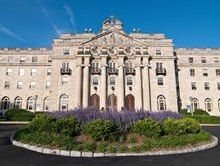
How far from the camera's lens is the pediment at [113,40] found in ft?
181

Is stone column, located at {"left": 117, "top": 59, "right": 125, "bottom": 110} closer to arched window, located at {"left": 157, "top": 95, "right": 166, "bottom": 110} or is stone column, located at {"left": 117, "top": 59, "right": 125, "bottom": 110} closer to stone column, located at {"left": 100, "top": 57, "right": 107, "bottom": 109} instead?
stone column, located at {"left": 100, "top": 57, "right": 107, "bottom": 109}

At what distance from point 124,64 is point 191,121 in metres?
36.1

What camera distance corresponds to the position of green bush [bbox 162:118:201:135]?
1792 cm

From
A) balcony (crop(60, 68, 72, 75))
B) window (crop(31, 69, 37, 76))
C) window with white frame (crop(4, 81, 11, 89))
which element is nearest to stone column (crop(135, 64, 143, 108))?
balcony (crop(60, 68, 72, 75))

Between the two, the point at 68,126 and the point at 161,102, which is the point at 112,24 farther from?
the point at 68,126

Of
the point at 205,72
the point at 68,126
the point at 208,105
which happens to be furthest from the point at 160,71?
the point at 68,126

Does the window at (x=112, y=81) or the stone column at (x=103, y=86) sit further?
the window at (x=112, y=81)

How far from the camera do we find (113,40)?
184 ft

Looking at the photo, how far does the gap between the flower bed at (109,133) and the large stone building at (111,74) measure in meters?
32.3

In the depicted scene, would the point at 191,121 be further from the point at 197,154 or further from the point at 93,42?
the point at 93,42

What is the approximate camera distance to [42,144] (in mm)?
15031

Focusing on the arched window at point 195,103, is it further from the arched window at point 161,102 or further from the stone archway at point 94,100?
the stone archway at point 94,100

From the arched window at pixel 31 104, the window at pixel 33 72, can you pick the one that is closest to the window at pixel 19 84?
the window at pixel 33 72

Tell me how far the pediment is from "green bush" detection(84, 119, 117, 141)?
4026 cm
